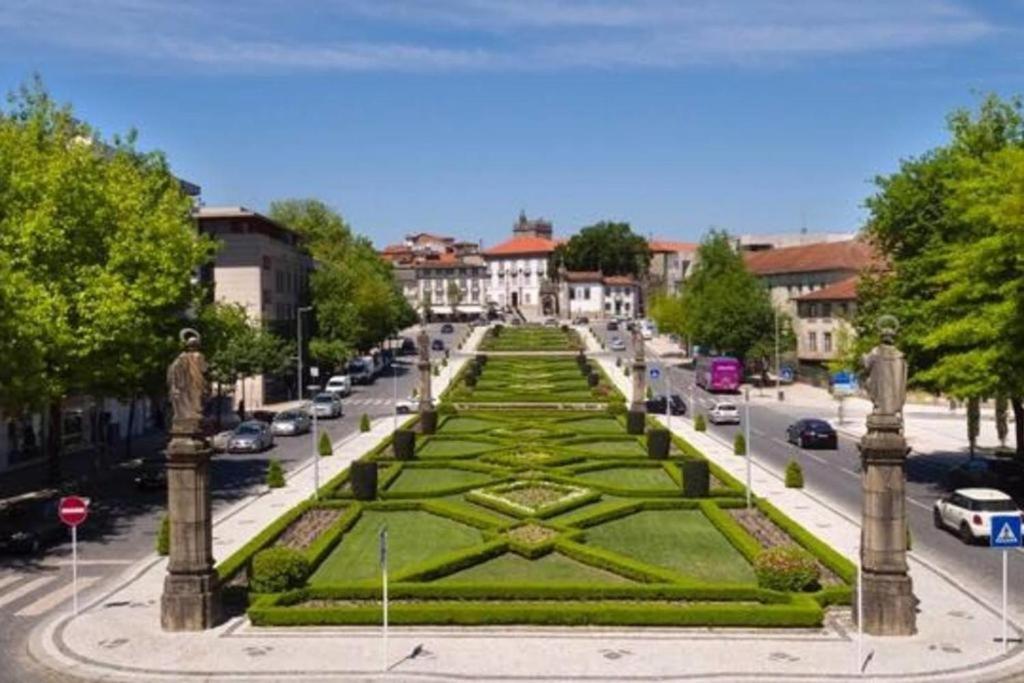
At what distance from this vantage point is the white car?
1412 inches

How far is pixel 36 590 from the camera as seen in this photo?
103ft

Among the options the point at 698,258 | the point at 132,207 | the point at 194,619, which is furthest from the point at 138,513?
the point at 698,258

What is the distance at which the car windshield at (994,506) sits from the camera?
118 ft

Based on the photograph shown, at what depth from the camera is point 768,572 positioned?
28.8 meters

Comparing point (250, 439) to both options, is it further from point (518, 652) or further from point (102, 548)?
point (518, 652)

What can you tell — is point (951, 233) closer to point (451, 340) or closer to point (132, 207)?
point (132, 207)

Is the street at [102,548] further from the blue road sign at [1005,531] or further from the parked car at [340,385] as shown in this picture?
the parked car at [340,385]

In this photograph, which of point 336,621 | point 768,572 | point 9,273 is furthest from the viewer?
point 9,273

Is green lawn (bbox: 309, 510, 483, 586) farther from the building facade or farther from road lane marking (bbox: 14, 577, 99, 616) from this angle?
→ the building facade

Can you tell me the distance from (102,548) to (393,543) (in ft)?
28.9

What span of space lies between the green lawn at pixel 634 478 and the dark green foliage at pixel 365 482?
8818 mm

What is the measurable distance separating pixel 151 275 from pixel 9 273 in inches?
315

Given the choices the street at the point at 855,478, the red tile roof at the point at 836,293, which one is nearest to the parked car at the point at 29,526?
the street at the point at 855,478

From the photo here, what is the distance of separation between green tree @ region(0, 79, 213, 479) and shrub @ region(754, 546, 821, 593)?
21.8 m
